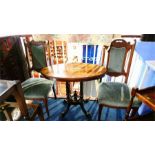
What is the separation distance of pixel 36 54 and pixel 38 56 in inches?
1.4

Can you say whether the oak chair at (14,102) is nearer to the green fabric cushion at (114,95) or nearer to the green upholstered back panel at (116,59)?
the green fabric cushion at (114,95)

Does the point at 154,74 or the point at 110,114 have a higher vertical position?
the point at 154,74

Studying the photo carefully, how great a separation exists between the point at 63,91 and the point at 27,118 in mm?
1083

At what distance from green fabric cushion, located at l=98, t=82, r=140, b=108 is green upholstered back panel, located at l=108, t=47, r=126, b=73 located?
0.76ft

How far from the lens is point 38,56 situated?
64.9 inches

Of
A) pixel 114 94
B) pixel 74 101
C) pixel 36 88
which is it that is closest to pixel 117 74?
pixel 114 94

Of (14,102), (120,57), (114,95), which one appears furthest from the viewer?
(120,57)

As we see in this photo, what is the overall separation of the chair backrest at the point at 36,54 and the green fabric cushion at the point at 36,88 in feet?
0.66

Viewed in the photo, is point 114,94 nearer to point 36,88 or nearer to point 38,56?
point 36,88

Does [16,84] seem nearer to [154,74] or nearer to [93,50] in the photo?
[154,74]

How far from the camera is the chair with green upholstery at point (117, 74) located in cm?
121

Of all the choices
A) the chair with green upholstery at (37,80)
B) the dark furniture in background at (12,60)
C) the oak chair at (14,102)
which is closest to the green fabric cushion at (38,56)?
the chair with green upholstery at (37,80)
